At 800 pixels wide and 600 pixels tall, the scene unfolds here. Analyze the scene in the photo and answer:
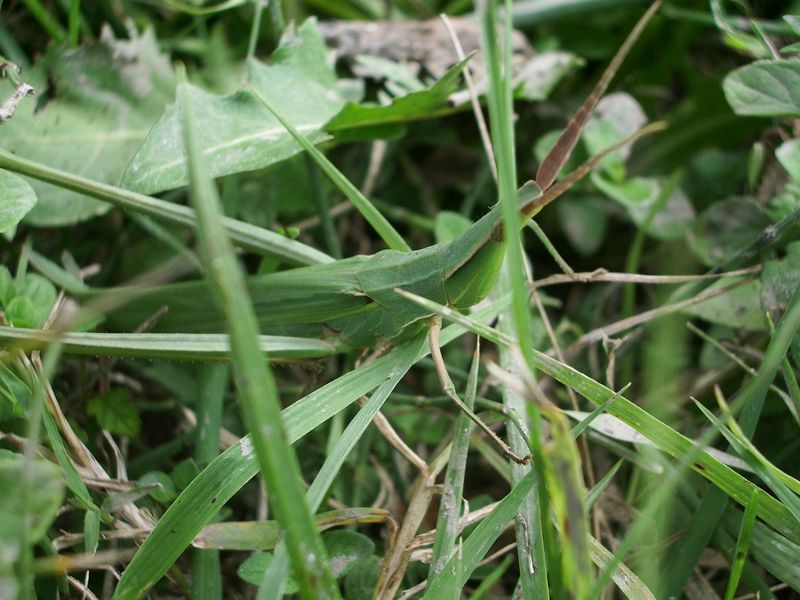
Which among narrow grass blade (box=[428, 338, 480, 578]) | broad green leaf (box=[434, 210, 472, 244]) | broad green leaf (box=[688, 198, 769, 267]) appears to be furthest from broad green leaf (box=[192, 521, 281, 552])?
broad green leaf (box=[688, 198, 769, 267])

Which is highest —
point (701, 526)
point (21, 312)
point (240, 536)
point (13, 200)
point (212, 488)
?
point (13, 200)

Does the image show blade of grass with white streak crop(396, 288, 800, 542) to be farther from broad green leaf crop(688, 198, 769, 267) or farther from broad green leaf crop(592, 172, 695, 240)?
broad green leaf crop(592, 172, 695, 240)

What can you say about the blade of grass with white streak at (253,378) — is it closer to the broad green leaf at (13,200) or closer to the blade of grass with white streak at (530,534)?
the blade of grass with white streak at (530,534)

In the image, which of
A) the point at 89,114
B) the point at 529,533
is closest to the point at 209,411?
the point at 529,533

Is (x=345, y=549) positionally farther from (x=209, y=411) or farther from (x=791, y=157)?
(x=791, y=157)

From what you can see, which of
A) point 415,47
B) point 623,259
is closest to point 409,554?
point 623,259

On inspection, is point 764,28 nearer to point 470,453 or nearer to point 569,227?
point 569,227

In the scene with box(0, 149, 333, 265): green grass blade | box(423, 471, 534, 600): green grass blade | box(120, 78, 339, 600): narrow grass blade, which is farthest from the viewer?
box(0, 149, 333, 265): green grass blade
